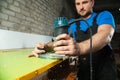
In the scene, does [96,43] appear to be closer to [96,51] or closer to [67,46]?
[67,46]

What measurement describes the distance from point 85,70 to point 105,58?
24cm

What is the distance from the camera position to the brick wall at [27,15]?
230 cm

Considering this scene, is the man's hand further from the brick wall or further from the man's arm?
the brick wall

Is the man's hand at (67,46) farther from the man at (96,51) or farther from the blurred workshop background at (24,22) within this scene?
the blurred workshop background at (24,22)

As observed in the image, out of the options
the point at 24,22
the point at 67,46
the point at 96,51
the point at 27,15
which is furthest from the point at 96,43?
the point at 27,15

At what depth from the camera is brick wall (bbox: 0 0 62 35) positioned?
7.55 ft

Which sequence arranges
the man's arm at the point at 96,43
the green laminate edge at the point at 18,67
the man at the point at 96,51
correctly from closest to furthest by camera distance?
the green laminate edge at the point at 18,67 < the man's arm at the point at 96,43 < the man at the point at 96,51

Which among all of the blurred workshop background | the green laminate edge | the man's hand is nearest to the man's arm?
the man's hand

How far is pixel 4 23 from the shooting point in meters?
2.25

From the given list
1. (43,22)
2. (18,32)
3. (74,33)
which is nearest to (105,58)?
(74,33)

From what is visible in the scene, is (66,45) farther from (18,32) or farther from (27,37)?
(27,37)

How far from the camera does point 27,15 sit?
2887 mm

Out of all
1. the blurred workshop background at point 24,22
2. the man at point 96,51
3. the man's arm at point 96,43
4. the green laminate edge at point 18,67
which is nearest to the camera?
the green laminate edge at point 18,67

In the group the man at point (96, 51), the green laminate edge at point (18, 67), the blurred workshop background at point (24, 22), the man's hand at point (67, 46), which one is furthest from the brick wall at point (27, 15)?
the man's hand at point (67, 46)
